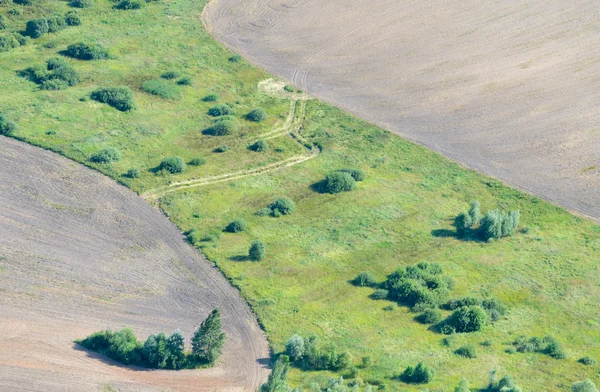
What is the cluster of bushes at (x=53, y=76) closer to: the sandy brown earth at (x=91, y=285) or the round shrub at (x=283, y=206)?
the sandy brown earth at (x=91, y=285)

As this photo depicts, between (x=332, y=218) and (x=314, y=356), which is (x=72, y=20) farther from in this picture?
(x=314, y=356)

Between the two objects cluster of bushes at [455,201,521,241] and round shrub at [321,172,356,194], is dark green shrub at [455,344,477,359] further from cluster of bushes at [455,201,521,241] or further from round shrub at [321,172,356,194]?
round shrub at [321,172,356,194]

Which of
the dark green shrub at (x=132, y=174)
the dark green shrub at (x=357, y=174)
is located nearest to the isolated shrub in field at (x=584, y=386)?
the dark green shrub at (x=357, y=174)

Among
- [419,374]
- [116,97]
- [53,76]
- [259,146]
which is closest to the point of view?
[419,374]

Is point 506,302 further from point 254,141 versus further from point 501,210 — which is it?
point 254,141

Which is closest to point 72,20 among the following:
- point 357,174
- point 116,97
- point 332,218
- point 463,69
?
point 116,97

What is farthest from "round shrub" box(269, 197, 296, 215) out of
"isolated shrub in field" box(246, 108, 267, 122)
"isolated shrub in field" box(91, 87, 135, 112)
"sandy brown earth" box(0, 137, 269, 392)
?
"isolated shrub in field" box(91, 87, 135, 112)

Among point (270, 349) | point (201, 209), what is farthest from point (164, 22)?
point (270, 349)
